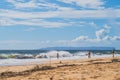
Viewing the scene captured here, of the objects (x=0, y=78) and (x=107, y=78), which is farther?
(x=0, y=78)

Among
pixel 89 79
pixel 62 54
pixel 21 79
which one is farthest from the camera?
pixel 62 54

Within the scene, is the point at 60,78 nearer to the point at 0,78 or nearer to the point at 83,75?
the point at 83,75

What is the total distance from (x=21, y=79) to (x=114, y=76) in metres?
5.23

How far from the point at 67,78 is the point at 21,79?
8.73 feet

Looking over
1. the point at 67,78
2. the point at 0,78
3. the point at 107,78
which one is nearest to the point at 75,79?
the point at 67,78

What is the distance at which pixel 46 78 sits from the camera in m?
17.3

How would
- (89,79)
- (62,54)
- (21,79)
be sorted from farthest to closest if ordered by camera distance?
1. (62,54)
2. (21,79)
3. (89,79)

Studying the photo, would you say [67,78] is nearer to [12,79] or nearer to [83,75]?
[83,75]

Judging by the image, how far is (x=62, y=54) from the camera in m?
63.4

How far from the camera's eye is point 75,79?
1642 cm

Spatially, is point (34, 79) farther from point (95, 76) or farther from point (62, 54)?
point (62, 54)

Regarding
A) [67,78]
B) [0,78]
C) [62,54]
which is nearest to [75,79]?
[67,78]

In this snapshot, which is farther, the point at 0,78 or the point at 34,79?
the point at 0,78

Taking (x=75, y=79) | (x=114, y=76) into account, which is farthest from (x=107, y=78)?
(x=75, y=79)
